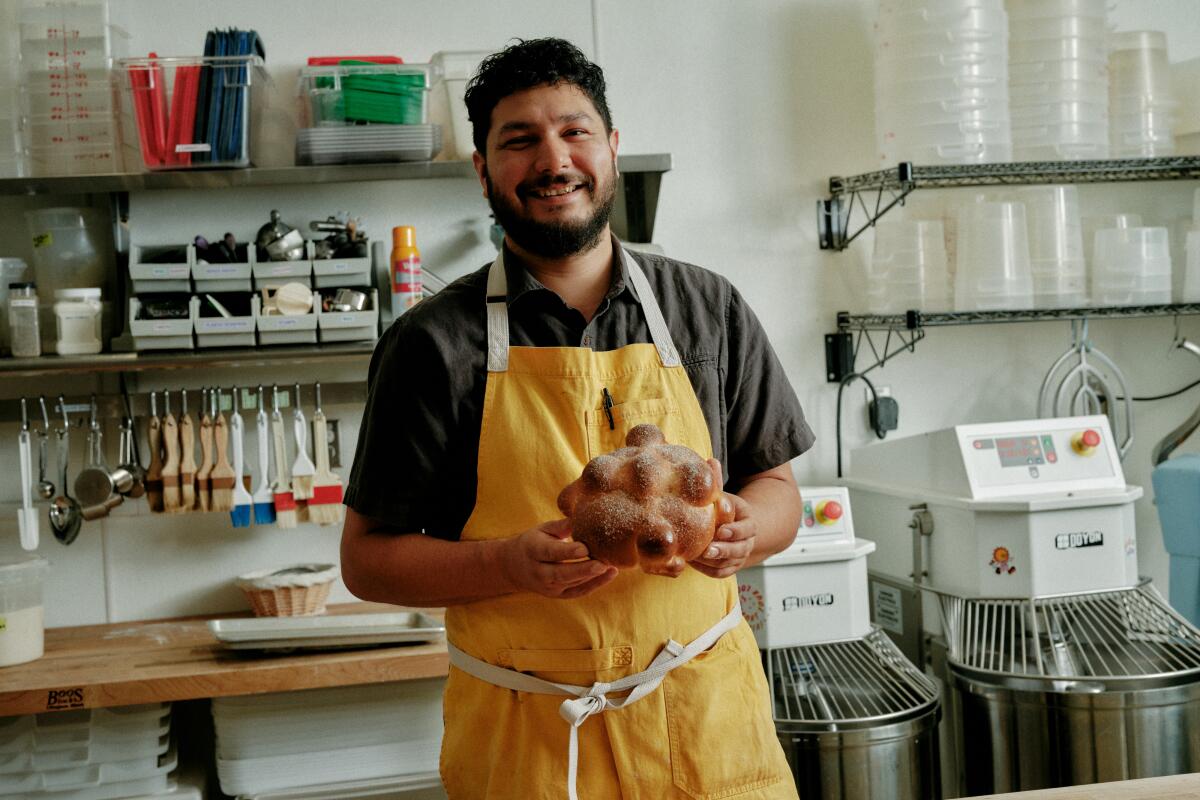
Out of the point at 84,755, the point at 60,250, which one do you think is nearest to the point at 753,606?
the point at 84,755

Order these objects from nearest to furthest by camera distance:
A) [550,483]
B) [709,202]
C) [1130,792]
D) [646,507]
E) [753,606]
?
1. [646,507]
2. [1130,792]
3. [550,483]
4. [753,606]
5. [709,202]

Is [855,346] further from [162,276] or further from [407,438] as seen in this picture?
[407,438]

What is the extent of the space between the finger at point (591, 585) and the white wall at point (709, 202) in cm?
168

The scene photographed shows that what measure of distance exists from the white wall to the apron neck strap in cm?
138

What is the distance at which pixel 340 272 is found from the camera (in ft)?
8.57

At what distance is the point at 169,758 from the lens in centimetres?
241

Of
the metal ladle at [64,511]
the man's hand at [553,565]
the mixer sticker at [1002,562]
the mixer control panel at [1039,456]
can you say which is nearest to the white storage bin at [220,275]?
the metal ladle at [64,511]

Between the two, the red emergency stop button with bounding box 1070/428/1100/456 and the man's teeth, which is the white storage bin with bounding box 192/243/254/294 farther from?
the red emergency stop button with bounding box 1070/428/1100/456

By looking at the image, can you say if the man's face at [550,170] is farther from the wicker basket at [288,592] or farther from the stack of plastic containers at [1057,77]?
the stack of plastic containers at [1057,77]

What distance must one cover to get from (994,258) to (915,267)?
0.60 ft

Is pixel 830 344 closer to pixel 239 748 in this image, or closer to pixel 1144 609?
pixel 1144 609

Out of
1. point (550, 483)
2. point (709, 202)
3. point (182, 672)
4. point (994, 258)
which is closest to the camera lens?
point (550, 483)

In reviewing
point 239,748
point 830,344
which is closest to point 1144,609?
point 830,344

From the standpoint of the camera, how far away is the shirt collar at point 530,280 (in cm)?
150
